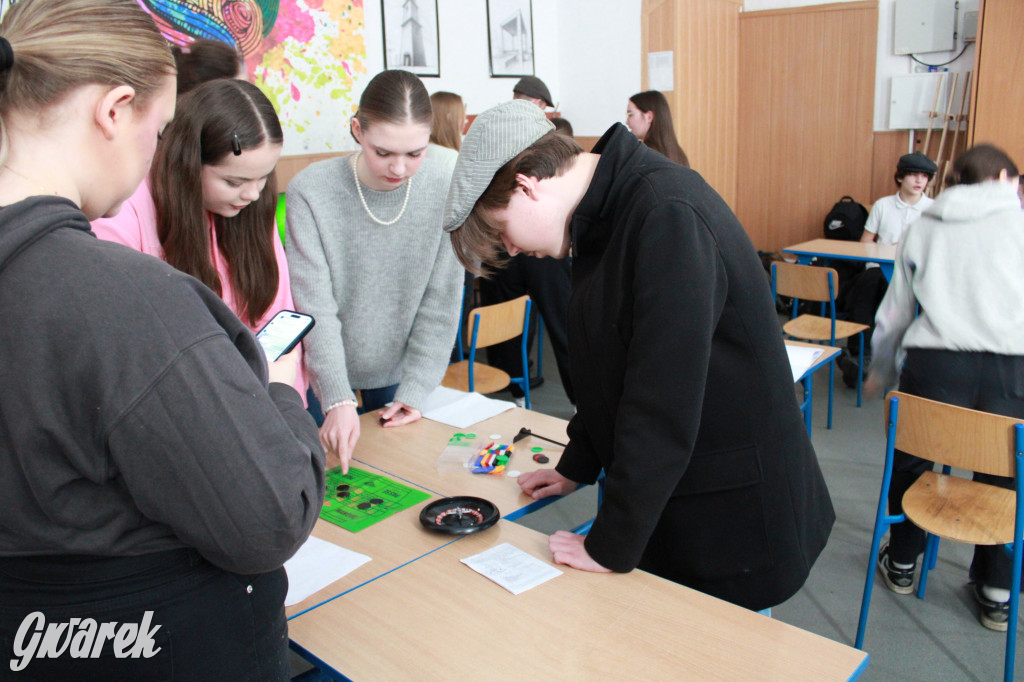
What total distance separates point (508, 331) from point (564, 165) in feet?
7.32

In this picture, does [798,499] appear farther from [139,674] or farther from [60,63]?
[60,63]

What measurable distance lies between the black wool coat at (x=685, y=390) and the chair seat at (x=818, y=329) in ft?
9.80

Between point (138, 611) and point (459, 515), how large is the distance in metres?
0.77

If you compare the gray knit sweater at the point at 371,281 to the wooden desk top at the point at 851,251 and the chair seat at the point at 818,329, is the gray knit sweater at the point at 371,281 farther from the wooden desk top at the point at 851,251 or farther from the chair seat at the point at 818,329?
the wooden desk top at the point at 851,251

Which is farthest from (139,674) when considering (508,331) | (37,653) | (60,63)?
(508,331)

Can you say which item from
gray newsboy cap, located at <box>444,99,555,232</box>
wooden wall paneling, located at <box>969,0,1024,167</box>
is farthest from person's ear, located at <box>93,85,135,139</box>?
wooden wall paneling, located at <box>969,0,1024,167</box>

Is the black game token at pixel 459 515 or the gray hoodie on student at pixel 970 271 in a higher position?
the gray hoodie on student at pixel 970 271

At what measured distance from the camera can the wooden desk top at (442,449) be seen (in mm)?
1651

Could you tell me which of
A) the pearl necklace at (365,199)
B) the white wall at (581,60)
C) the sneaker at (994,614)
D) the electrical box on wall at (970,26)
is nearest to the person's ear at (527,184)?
the pearl necklace at (365,199)

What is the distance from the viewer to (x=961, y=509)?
7.29 feet

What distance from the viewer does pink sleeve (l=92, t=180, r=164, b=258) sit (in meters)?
1.43

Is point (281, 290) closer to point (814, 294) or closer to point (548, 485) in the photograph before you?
point (548, 485)

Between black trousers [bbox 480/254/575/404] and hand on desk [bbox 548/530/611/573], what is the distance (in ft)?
9.19

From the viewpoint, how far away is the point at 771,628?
44.7 inches
